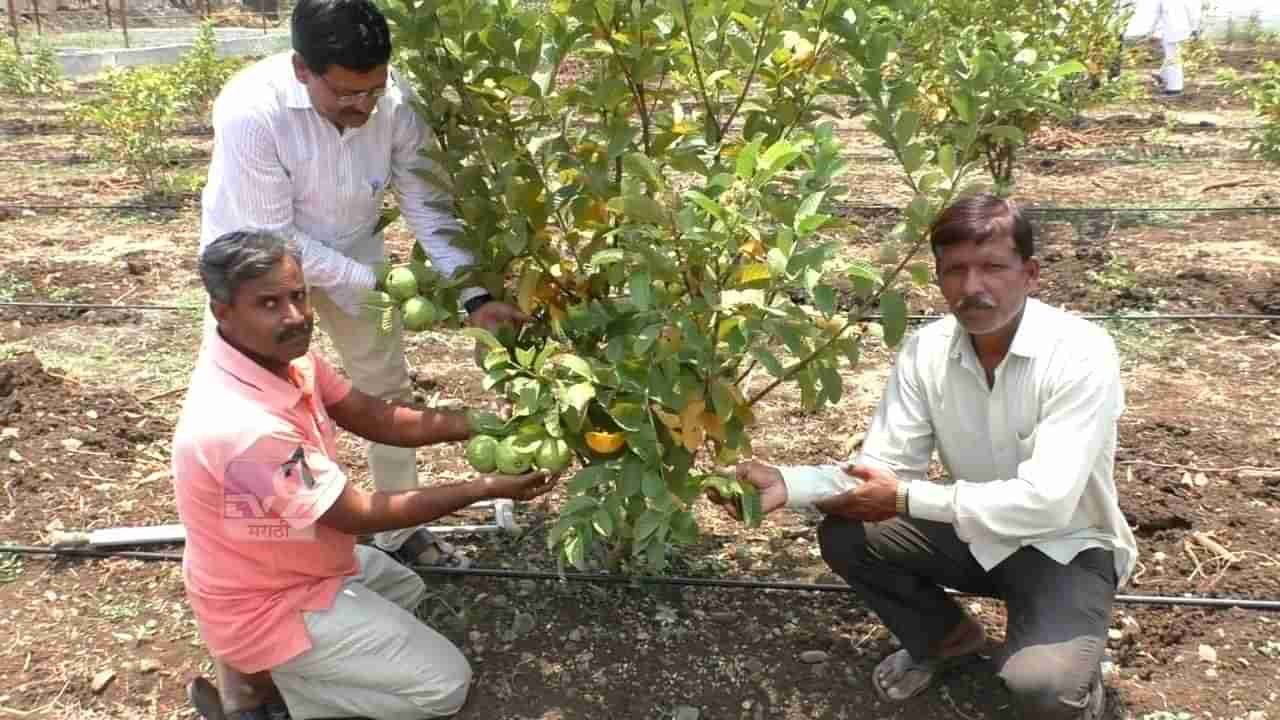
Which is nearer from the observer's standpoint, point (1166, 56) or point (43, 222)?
point (43, 222)

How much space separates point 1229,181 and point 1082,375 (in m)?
5.76

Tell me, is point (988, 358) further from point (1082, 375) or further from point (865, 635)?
point (865, 635)

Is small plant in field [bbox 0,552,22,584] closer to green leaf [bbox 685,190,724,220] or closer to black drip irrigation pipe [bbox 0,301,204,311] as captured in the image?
black drip irrigation pipe [bbox 0,301,204,311]

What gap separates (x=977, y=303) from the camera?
212cm

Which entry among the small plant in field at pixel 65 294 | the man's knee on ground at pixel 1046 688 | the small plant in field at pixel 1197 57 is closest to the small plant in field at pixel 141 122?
the small plant in field at pixel 65 294

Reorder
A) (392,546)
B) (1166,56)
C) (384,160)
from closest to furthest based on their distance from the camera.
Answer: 1. (384,160)
2. (392,546)
3. (1166,56)

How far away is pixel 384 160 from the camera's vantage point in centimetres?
255

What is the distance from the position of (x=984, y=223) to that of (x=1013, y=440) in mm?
458

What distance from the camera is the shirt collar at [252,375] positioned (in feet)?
6.82

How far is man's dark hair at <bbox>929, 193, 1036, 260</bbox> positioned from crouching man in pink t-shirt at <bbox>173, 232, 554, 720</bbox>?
956 mm

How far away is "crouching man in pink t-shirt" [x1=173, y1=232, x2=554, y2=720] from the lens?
204cm

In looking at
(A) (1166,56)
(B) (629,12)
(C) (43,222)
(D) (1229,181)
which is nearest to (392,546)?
(B) (629,12)

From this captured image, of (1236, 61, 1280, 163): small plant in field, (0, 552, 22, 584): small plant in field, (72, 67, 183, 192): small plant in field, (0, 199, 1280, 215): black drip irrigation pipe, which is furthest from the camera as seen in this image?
(72, 67, 183, 192): small plant in field

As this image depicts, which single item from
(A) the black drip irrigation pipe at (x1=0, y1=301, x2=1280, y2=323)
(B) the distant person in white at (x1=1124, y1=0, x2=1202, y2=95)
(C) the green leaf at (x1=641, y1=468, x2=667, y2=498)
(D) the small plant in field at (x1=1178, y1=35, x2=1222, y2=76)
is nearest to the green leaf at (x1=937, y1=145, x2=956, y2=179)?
(C) the green leaf at (x1=641, y1=468, x2=667, y2=498)
